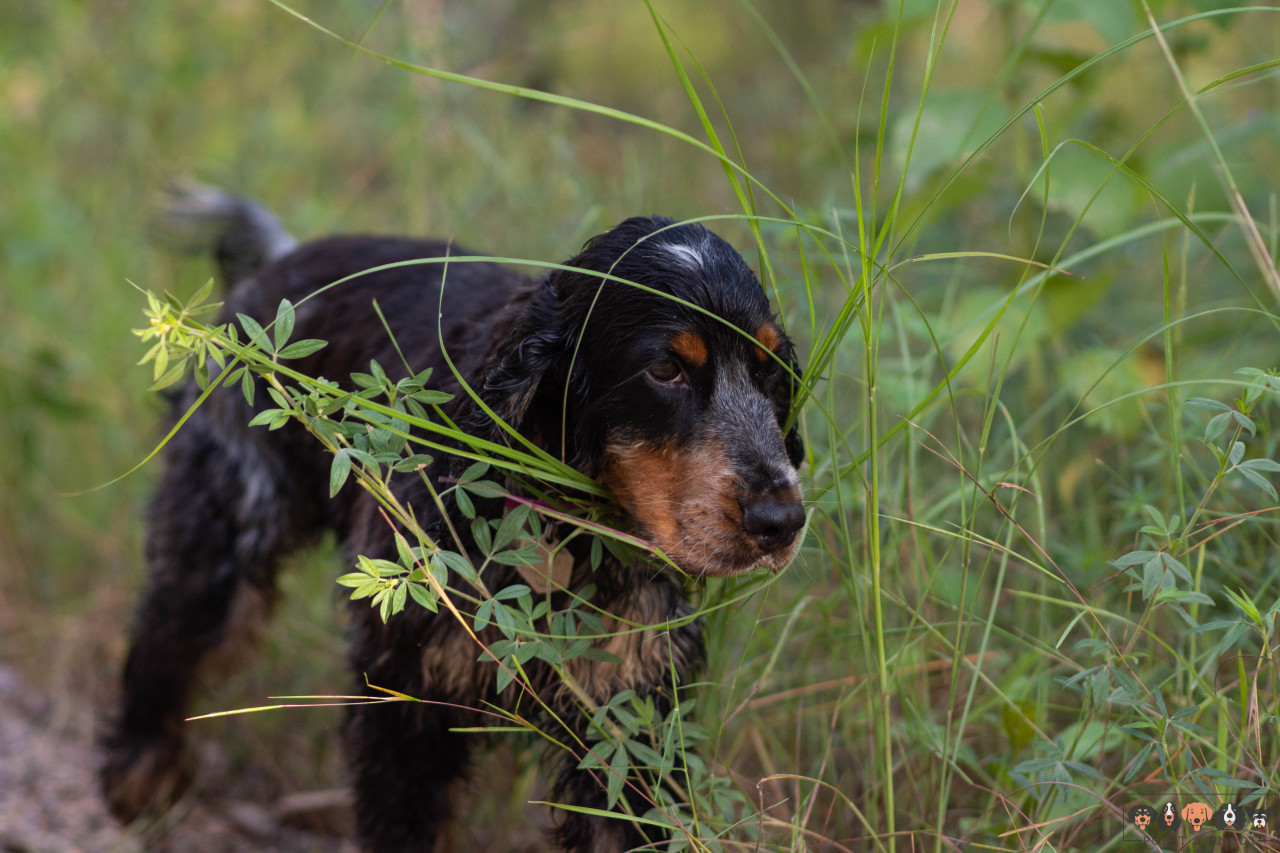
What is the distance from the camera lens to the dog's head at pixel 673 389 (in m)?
2.16

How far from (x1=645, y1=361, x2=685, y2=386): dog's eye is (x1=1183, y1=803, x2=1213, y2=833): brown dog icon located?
132 cm

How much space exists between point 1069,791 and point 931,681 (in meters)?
0.86

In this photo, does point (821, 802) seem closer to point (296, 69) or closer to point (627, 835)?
point (627, 835)

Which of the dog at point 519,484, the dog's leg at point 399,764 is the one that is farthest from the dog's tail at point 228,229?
the dog's leg at point 399,764

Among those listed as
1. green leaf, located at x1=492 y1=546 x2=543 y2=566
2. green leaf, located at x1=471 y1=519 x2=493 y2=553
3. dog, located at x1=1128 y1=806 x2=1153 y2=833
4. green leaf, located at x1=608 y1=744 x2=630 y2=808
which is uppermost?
green leaf, located at x1=471 y1=519 x2=493 y2=553

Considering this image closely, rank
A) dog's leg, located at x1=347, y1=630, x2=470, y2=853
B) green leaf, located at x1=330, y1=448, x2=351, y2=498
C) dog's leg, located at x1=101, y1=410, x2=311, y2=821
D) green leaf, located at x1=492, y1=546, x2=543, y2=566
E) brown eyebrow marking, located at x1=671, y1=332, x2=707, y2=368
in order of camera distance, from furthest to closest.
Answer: dog's leg, located at x1=101, y1=410, x2=311, y2=821 → dog's leg, located at x1=347, y1=630, x2=470, y2=853 → brown eyebrow marking, located at x1=671, y1=332, x2=707, y2=368 → green leaf, located at x1=492, y1=546, x2=543, y2=566 → green leaf, located at x1=330, y1=448, x2=351, y2=498

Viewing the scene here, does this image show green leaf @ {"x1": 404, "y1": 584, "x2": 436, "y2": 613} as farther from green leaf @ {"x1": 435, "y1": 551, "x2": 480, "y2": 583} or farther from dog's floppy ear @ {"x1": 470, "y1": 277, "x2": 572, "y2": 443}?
dog's floppy ear @ {"x1": 470, "y1": 277, "x2": 572, "y2": 443}

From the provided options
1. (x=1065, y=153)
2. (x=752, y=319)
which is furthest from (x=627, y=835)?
(x=1065, y=153)

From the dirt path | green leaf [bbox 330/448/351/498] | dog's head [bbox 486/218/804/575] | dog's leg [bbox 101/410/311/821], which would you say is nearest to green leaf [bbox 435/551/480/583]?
green leaf [bbox 330/448/351/498]

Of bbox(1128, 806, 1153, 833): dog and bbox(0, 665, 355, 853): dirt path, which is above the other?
bbox(1128, 806, 1153, 833): dog

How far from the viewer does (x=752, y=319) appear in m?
2.34

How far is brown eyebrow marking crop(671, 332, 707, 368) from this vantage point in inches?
89.7

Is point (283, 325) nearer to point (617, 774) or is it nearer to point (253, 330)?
point (253, 330)

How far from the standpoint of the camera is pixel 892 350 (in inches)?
181
